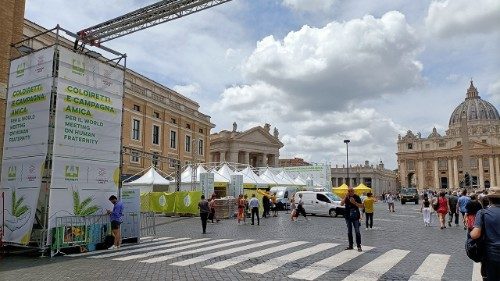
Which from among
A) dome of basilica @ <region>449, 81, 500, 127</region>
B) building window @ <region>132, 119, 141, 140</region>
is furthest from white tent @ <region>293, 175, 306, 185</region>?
dome of basilica @ <region>449, 81, 500, 127</region>

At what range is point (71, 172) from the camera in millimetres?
12500

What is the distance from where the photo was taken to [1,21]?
16.6 meters

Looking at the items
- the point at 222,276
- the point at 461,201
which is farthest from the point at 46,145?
the point at 461,201

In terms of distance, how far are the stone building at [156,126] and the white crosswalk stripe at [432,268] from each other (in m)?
28.8

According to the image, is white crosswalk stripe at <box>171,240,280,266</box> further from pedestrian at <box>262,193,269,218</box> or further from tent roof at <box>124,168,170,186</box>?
tent roof at <box>124,168,170,186</box>

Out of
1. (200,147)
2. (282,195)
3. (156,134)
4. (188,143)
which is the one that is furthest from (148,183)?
(200,147)

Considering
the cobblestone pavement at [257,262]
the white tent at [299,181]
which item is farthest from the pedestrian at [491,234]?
the white tent at [299,181]

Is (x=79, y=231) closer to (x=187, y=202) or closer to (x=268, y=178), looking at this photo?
(x=187, y=202)

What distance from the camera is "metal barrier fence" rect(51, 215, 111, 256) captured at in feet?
38.4

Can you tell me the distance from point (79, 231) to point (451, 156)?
457ft

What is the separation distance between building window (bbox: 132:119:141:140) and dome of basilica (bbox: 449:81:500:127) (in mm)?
141475

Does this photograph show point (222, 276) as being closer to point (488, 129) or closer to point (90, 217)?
point (90, 217)

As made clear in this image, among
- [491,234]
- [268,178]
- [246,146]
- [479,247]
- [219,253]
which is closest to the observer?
[491,234]

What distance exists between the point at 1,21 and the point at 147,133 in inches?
1156
